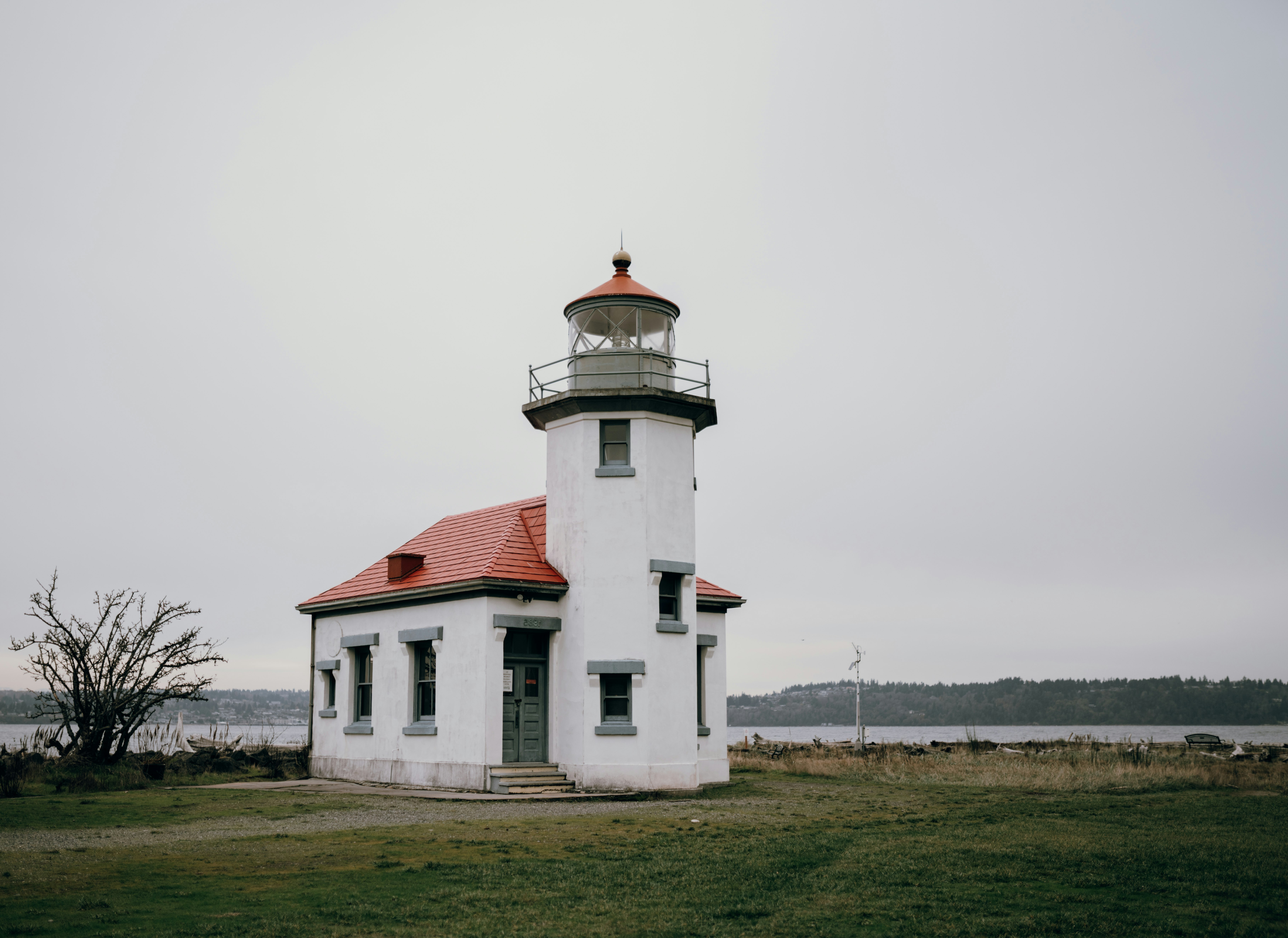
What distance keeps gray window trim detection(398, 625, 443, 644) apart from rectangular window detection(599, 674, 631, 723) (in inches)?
132

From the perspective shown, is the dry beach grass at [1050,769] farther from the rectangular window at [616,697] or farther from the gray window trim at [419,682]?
the gray window trim at [419,682]

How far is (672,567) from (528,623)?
116 inches

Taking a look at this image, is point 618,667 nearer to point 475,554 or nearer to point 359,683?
point 475,554

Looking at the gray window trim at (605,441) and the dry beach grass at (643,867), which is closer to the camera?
the dry beach grass at (643,867)

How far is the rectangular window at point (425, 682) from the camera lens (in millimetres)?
20562

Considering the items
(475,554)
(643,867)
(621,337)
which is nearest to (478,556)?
(475,554)

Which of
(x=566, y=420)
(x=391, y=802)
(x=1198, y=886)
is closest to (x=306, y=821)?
(x=391, y=802)

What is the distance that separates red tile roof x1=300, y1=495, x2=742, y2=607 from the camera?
1991cm

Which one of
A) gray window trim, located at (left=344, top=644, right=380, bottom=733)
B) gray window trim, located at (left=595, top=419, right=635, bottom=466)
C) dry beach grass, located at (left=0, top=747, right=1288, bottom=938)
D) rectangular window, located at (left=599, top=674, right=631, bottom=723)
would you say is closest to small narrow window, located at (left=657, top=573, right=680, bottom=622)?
rectangular window, located at (left=599, top=674, right=631, bottom=723)

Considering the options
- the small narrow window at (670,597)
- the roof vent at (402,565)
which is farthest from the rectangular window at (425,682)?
the small narrow window at (670,597)

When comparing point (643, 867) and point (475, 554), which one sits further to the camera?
point (475, 554)

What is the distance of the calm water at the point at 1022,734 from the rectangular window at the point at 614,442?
54968mm

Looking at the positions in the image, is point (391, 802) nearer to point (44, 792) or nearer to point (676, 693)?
point (676, 693)

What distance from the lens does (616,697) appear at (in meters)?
19.4
